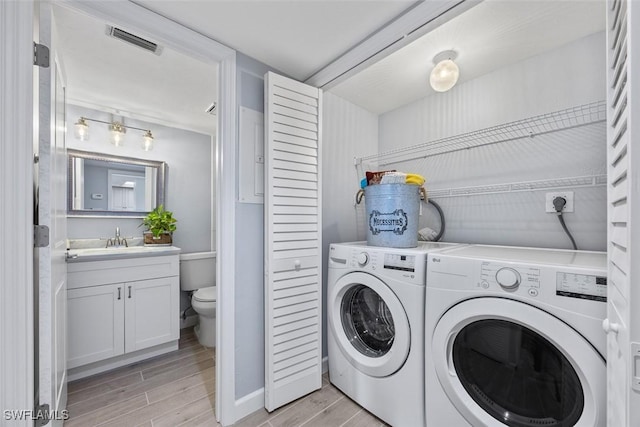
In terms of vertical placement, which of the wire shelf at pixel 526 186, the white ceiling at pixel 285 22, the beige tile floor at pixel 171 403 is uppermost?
the white ceiling at pixel 285 22

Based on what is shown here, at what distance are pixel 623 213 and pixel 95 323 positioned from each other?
2.73m

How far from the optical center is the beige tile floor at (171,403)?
1.45 meters

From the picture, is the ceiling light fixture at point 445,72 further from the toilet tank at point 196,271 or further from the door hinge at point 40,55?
the toilet tank at point 196,271

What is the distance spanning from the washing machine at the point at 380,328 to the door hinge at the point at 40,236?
4.37 ft

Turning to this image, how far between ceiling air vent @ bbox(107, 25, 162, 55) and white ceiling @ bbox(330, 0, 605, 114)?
3.93ft

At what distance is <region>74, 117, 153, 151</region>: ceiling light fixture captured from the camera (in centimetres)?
220

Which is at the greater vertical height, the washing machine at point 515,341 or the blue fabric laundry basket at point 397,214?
the blue fabric laundry basket at point 397,214

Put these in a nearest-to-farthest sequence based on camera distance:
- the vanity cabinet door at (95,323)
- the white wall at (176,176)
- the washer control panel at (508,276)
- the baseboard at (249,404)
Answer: the washer control panel at (508,276)
the baseboard at (249,404)
the vanity cabinet door at (95,323)
the white wall at (176,176)

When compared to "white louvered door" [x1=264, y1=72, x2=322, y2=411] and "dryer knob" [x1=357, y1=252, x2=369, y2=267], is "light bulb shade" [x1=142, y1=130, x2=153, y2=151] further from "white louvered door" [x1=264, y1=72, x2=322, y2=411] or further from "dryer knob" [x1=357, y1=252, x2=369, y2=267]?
"dryer knob" [x1=357, y1=252, x2=369, y2=267]

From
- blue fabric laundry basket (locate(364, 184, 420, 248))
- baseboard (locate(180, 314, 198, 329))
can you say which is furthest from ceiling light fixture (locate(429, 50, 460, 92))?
baseboard (locate(180, 314, 198, 329))

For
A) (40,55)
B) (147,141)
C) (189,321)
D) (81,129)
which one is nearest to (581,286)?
(40,55)

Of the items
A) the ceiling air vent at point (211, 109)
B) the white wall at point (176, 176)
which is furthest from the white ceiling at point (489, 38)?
the white wall at point (176, 176)

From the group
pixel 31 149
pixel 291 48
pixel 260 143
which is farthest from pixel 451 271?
pixel 31 149

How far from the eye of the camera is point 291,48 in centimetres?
148
